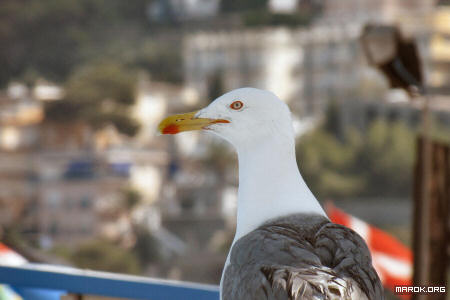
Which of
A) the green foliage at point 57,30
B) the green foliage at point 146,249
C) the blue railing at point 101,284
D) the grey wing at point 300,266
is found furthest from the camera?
the green foliage at point 57,30

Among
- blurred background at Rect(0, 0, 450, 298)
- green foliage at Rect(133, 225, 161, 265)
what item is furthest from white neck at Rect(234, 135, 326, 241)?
green foliage at Rect(133, 225, 161, 265)

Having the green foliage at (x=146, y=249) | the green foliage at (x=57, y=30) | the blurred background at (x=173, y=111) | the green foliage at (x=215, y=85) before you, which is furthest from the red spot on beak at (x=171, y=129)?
A: the green foliage at (x=57, y=30)

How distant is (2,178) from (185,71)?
5.61 m

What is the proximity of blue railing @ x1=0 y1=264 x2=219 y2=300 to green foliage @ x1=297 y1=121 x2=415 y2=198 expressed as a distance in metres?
16.4

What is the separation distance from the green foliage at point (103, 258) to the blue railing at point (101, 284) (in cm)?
1489

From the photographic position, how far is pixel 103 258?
15.5 meters

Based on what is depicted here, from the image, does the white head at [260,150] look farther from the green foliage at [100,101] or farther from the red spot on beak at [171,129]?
the green foliage at [100,101]

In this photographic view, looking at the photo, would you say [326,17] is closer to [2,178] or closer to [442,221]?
[2,178]

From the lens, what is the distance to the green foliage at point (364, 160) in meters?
17.0

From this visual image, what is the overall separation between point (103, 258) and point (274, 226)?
15502mm

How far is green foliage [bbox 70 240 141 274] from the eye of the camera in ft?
50.3

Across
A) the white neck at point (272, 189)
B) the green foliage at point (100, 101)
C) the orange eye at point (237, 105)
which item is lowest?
the green foliage at point (100, 101)

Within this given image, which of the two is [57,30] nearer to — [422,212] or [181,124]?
[422,212]

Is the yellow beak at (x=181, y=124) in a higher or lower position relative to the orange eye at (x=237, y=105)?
lower
